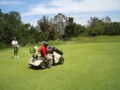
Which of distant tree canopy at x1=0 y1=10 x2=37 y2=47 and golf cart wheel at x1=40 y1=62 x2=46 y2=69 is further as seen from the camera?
distant tree canopy at x1=0 y1=10 x2=37 y2=47

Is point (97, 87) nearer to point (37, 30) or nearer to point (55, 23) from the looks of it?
point (37, 30)

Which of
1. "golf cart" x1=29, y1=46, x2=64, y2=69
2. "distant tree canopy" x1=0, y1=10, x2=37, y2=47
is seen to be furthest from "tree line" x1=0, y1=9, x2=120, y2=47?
"golf cart" x1=29, y1=46, x2=64, y2=69

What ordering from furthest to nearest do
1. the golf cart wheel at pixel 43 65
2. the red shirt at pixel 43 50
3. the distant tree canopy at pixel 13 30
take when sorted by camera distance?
the distant tree canopy at pixel 13 30 < the red shirt at pixel 43 50 < the golf cart wheel at pixel 43 65

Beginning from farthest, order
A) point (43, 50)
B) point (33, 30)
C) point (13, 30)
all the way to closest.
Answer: point (33, 30)
point (13, 30)
point (43, 50)

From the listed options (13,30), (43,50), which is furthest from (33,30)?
(43,50)

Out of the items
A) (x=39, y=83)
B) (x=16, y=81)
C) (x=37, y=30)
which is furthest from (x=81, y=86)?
(x=37, y=30)

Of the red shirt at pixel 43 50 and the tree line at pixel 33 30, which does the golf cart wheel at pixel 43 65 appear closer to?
the red shirt at pixel 43 50

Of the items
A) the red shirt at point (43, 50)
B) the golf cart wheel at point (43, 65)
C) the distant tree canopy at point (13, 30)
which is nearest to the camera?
the golf cart wheel at point (43, 65)

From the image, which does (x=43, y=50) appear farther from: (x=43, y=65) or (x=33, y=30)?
(x=33, y=30)

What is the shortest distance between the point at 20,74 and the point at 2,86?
9.44 ft

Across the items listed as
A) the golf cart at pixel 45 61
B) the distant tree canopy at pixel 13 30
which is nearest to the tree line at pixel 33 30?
the distant tree canopy at pixel 13 30

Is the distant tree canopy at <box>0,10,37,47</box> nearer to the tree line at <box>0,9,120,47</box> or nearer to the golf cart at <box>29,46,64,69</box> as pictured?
the tree line at <box>0,9,120,47</box>

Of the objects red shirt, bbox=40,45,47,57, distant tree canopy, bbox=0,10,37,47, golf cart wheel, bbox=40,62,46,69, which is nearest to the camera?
golf cart wheel, bbox=40,62,46,69

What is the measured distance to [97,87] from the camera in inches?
427
